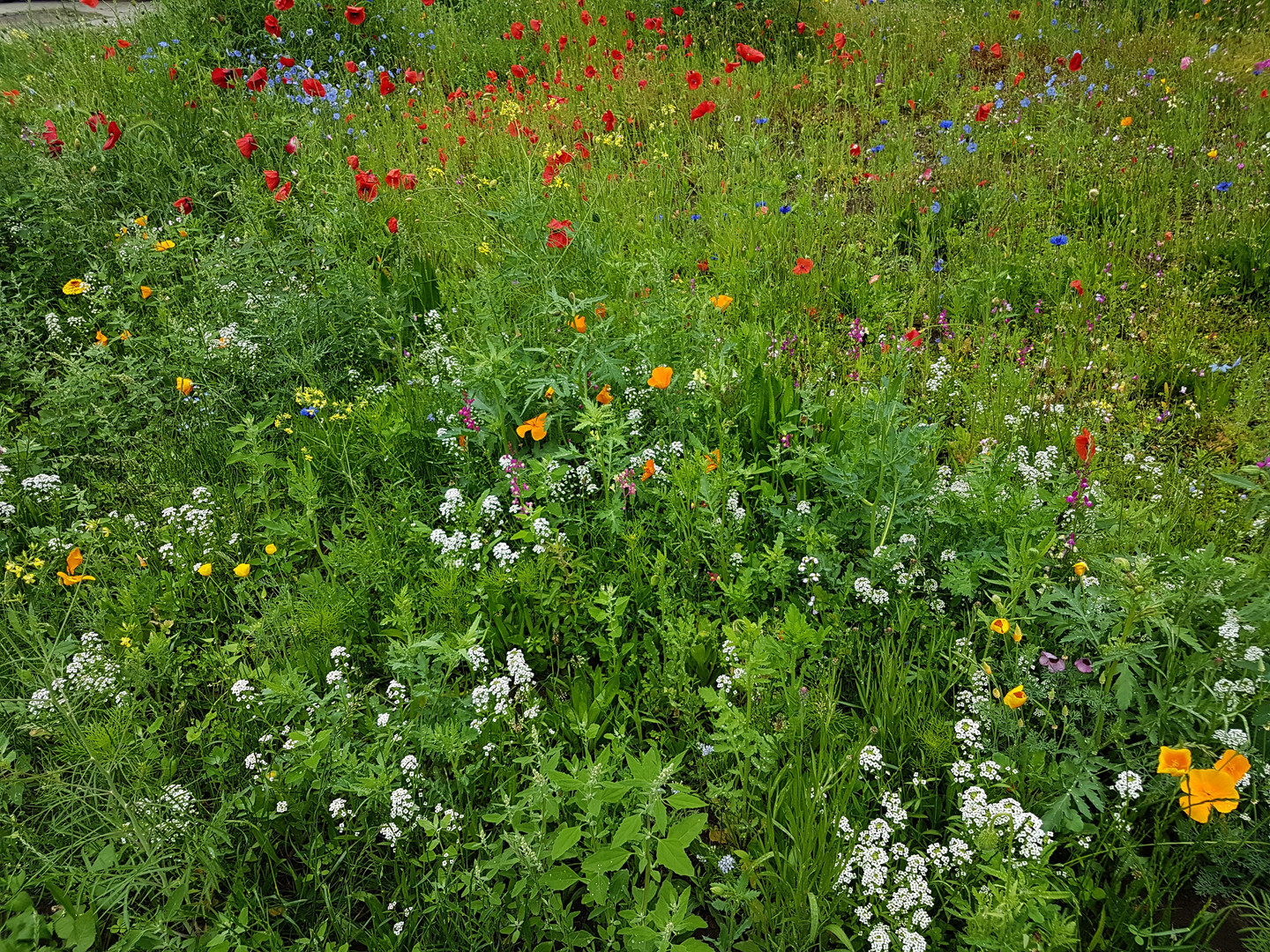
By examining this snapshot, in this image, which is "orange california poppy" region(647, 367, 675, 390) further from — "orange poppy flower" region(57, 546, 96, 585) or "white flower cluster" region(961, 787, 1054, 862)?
"orange poppy flower" region(57, 546, 96, 585)

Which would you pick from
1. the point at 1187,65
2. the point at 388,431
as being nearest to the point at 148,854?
the point at 388,431

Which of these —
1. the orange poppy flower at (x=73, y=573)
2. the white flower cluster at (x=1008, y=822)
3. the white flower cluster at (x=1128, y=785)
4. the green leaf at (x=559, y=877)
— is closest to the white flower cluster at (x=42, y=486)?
the orange poppy flower at (x=73, y=573)

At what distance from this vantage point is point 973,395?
9.75 feet

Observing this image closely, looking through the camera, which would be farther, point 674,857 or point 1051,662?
point 1051,662

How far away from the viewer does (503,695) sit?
1.89 m

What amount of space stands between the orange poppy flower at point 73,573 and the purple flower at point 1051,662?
276 cm

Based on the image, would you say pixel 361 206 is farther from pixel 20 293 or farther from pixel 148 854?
pixel 148 854

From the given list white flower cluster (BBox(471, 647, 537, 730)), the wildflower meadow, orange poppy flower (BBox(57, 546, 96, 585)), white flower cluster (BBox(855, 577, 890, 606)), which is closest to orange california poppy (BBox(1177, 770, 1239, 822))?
the wildflower meadow

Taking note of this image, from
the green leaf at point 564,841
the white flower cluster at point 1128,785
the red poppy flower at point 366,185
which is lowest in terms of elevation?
the white flower cluster at point 1128,785

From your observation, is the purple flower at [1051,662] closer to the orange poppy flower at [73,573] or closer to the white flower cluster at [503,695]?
the white flower cluster at [503,695]

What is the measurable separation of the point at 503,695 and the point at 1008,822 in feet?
3.88

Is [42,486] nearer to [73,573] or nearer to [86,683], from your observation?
[73,573]

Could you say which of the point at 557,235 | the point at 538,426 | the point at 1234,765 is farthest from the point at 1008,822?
the point at 557,235

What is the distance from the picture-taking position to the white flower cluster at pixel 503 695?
1847mm
